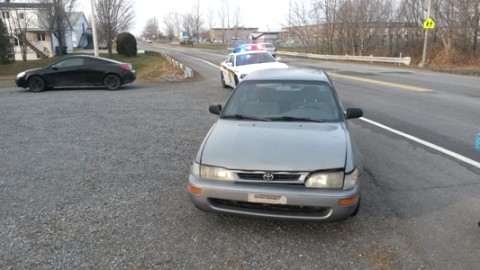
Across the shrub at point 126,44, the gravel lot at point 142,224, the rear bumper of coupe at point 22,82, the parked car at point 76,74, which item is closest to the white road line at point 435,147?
the gravel lot at point 142,224

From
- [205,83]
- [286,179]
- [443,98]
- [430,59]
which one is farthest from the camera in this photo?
[430,59]

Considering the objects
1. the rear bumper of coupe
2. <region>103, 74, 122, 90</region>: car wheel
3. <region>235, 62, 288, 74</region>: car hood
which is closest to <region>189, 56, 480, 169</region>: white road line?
<region>235, 62, 288, 74</region>: car hood

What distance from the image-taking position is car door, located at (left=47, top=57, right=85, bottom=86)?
49.8 ft

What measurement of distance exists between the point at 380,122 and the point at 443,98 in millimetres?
4655

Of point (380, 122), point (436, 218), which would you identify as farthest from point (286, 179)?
point (380, 122)

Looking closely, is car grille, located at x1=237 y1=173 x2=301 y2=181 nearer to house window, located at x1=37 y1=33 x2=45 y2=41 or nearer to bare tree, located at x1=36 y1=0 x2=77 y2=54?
bare tree, located at x1=36 y1=0 x2=77 y2=54

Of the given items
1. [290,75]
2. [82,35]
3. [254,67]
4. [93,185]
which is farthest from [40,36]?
[290,75]

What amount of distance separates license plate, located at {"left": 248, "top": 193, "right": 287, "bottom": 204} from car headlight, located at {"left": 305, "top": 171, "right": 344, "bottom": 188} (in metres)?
0.26

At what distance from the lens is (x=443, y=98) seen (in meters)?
12.1

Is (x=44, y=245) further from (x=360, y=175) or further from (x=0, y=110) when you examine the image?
(x=0, y=110)

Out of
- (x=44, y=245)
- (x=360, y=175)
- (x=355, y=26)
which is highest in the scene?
(x=355, y=26)

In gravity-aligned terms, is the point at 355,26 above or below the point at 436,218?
above

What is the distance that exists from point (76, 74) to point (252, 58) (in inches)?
272

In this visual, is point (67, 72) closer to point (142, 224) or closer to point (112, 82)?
point (112, 82)
